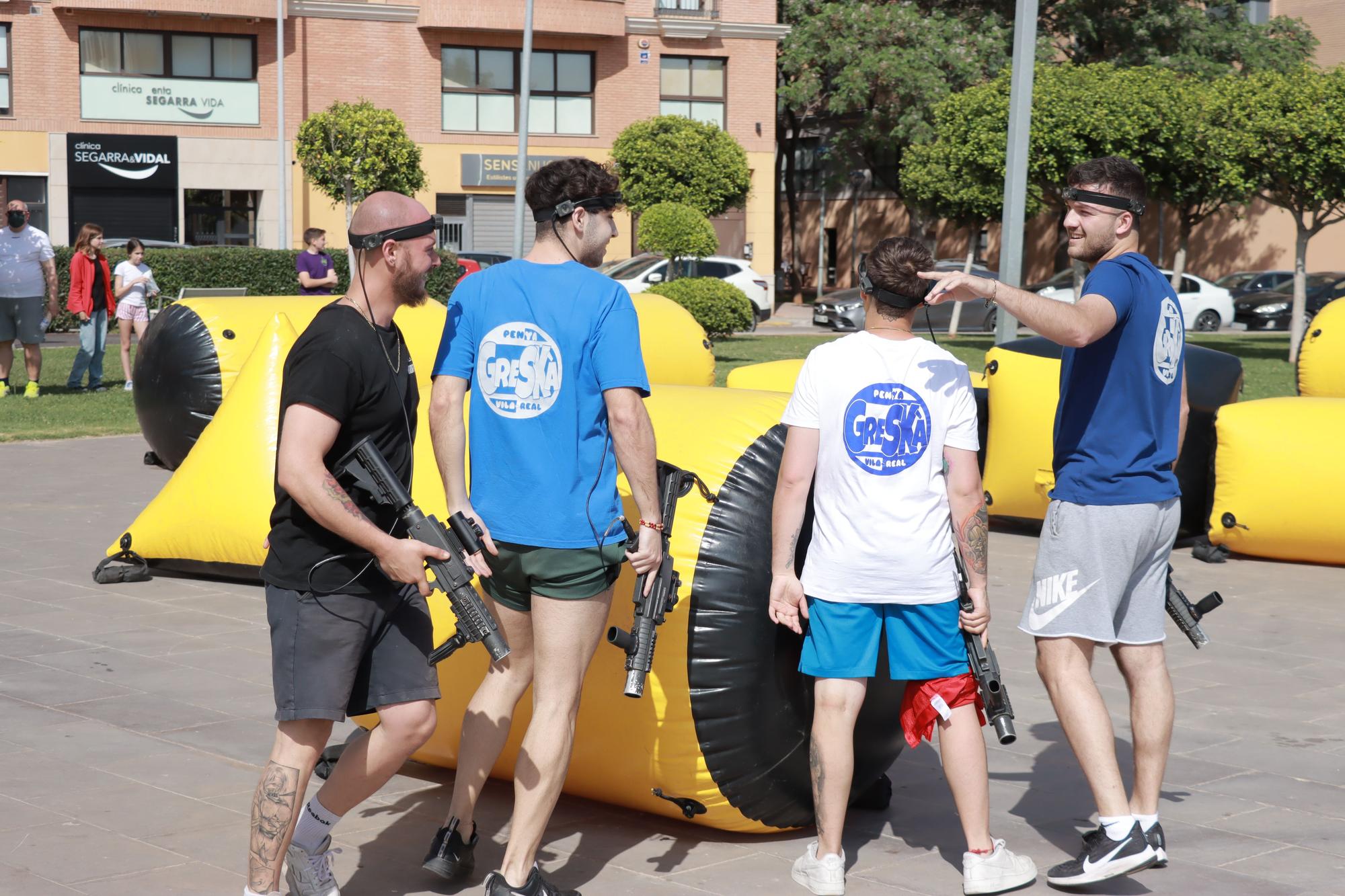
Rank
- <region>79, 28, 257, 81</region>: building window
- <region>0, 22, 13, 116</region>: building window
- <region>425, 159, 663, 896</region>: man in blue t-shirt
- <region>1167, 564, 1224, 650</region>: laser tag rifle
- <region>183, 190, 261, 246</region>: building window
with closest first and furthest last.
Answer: <region>425, 159, 663, 896</region>: man in blue t-shirt, <region>1167, 564, 1224, 650</region>: laser tag rifle, <region>0, 22, 13, 116</region>: building window, <region>79, 28, 257, 81</region>: building window, <region>183, 190, 261, 246</region>: building window

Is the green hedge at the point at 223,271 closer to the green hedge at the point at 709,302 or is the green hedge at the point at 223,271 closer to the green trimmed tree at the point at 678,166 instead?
the green trimmed tree at the point at 678,166

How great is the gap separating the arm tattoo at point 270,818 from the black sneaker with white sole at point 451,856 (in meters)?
0.48

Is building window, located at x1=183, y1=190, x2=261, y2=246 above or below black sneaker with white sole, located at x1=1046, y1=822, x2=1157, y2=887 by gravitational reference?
above

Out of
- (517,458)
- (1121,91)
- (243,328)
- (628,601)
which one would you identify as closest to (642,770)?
(628,601)

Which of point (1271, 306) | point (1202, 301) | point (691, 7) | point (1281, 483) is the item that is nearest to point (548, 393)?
point (1281, 483)

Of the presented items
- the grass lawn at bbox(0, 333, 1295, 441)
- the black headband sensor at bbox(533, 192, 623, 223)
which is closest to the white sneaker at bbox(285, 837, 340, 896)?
the black headband sensor at bbox(533, 192, 623, 223)

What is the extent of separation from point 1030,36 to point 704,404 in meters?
8.71

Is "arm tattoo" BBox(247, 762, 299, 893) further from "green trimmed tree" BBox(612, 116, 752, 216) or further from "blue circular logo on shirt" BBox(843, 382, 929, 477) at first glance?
"green trimmed tree" BBox(612, 116, 752, 216)

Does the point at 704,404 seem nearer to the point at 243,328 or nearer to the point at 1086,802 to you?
the point at 1086,802

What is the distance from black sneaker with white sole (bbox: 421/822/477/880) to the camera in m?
4.06

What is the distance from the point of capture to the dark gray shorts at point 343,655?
3656 mm

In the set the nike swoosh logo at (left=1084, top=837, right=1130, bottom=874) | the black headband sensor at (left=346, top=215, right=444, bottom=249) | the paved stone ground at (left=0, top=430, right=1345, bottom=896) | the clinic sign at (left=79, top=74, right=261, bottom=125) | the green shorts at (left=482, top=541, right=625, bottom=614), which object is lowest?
the paved stone ground at (left=0, top=430, right=1345, bottom=896)

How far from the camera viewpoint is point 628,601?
14.7 feet

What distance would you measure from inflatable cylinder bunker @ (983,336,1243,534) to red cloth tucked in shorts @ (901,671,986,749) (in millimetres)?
5209
